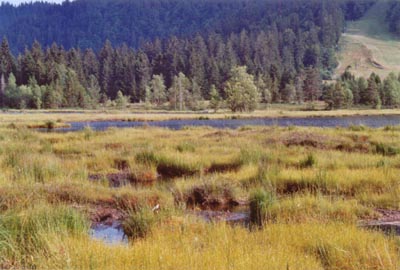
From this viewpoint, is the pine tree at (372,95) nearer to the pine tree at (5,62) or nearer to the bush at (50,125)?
the bush at (50,125)

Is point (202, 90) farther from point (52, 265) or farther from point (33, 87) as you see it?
point (52, 265)

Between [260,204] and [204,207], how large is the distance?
2.21m

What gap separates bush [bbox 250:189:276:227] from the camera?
32.0 feet

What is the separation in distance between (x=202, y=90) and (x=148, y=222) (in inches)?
4722

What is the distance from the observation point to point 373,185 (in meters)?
12.4

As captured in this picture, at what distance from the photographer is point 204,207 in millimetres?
11836

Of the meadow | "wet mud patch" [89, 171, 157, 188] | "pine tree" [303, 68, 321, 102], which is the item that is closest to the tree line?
"pine tree" [303, 68, 321, 102]

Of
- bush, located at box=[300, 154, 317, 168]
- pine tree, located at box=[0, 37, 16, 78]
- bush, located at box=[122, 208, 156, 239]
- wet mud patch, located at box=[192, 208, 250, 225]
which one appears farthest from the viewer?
pine tree, located at box=[0, 37, 16, 78]

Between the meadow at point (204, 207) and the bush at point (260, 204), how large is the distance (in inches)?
1.2

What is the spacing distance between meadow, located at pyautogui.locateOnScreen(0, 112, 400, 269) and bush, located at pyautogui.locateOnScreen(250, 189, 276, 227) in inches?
1.2

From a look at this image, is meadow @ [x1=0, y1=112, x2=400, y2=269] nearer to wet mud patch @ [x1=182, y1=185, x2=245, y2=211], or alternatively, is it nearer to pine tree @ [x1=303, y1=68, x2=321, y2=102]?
wet mud patch @ [x1=182, y1=185, x2=245, y2=211]

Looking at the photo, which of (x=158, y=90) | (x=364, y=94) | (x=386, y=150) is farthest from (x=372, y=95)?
(x=386, y=150)

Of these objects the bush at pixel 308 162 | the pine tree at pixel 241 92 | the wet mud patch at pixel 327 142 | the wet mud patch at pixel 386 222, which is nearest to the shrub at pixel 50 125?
the wet mud patch at pixel 327 142

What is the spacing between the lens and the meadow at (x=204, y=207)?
6121 millimetres
